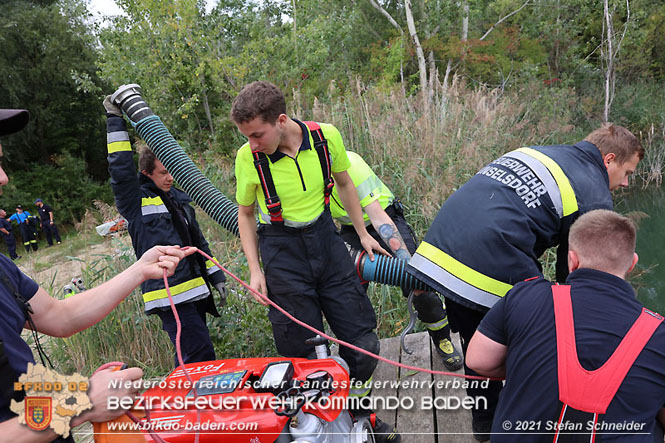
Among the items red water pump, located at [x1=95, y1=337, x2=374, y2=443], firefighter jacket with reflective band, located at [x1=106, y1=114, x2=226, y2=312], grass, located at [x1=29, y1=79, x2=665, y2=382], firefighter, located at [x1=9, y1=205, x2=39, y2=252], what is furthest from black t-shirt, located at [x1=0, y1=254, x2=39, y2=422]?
firefighter, located at [x1=9, y1=205, x2=39, y2=252]

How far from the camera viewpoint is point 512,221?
6.50ft

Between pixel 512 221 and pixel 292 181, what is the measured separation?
109cm

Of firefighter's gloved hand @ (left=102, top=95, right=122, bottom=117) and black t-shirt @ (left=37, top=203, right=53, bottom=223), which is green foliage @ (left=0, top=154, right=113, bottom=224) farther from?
firefighter's gloved hand @ (left=102, top=95, right=122, bottom=117)

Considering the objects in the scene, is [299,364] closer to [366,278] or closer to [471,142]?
[366,278]

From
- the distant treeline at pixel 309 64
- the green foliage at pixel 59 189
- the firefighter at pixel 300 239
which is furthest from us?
the green foliage at pixel 59 189

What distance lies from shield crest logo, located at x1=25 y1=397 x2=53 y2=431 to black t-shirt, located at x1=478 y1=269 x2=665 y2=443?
1413mm

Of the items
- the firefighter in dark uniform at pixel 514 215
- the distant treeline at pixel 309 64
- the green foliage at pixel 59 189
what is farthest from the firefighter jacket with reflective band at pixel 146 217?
the green foliage at pixel 59 189

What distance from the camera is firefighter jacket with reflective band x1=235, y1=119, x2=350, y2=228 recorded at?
2.35 metres

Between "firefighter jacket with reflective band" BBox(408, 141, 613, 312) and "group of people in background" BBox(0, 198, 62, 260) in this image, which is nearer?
"firefighter jacket with reflective band" BBox(408, 141, 613, 312)

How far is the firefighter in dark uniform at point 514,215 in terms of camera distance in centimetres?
199

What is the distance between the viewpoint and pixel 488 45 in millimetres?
12898

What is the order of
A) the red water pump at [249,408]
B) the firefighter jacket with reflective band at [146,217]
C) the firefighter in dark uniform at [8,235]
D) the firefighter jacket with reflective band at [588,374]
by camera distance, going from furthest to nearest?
the firefighter in dark uniform at [8,235], the firefighter jacket with reflective band at [146,217], the red water pump at [249,408], the firefighter jacket with reflective band at [588,374]

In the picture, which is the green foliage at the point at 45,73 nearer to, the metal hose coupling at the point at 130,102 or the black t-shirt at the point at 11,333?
the metal hose coupling at the point at 130,102

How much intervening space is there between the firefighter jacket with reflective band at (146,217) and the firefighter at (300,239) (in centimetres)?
67
